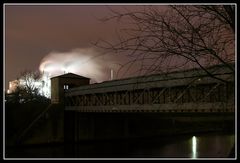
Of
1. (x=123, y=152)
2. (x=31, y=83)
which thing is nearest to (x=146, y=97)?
(x=123, y=152)

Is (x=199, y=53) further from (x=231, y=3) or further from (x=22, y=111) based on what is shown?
(x=22, y=111)

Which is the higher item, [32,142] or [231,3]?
[231,3]

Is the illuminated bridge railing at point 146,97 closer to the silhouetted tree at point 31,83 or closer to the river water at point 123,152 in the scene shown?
the river water at point 123,152

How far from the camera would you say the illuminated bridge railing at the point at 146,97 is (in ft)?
81.9

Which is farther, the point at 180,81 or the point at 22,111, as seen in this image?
the point at 22,111

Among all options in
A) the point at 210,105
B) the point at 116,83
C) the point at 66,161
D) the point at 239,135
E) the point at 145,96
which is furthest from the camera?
the point at 116,83

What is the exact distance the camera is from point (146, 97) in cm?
3394

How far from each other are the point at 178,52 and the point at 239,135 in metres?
1.35

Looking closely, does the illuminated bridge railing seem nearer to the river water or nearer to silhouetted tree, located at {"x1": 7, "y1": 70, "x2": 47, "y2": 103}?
the river water

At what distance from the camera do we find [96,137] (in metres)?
46.5

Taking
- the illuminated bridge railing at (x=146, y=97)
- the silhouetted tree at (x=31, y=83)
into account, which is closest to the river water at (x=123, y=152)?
the illuminated bridge railing at (x=146, y=97)

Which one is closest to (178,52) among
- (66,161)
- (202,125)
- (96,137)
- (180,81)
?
(66,161)

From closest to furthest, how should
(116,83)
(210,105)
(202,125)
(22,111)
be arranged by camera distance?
(210,105), (116,83), (22,111), (202,125)

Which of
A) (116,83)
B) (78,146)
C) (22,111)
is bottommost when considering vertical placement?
(78,146)
